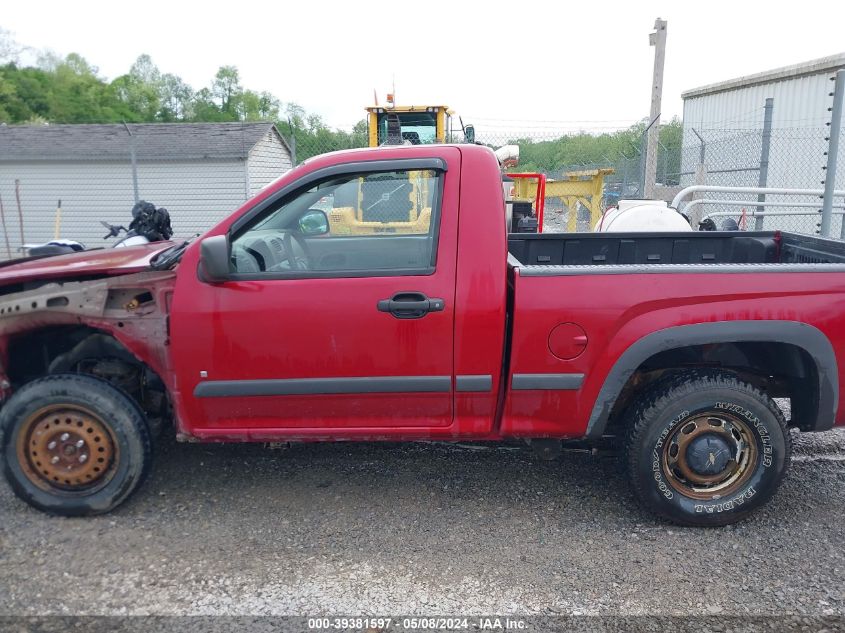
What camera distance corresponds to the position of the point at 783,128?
474 inches

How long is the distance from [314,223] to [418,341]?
867mm

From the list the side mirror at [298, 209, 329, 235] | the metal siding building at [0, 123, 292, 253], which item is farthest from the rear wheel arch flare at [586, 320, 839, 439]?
the metal siding building at [0, 123, 292, 253]

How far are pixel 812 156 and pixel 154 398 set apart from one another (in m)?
13.2

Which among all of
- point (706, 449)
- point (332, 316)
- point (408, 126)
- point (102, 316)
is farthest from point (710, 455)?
point (408, 126)

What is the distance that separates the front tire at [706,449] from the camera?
3490 millimetres

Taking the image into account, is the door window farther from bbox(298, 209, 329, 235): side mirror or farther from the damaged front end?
the damaged front end

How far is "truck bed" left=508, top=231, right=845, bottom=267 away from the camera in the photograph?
461 cm

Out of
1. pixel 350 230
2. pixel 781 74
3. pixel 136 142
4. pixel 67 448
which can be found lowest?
pixel 67 448

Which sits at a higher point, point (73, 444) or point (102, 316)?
point (102, 316)

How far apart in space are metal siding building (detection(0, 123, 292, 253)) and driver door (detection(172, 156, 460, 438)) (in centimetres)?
1466

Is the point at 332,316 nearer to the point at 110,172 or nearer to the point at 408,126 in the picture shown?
the point at 408,126

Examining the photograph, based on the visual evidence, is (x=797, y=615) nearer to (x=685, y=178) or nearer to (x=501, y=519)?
(x=501, y=519)

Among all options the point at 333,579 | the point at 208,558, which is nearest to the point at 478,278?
the point at 333,579

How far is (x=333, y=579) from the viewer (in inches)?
125
